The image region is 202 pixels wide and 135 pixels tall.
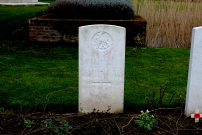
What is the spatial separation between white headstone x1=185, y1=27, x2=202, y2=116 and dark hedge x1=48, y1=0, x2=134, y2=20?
4289mm

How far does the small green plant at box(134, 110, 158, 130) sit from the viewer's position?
370 centimetres

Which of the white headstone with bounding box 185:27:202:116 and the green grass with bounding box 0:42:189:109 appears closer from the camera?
the white headstone with bounding box 185:27:202:116

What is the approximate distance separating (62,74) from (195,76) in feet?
7.95

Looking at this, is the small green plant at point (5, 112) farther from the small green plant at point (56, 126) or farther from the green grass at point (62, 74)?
the small green plant at point (56, 126)

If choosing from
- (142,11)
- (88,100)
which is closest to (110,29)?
(88,100)

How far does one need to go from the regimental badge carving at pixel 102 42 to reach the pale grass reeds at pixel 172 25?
506 centimetres

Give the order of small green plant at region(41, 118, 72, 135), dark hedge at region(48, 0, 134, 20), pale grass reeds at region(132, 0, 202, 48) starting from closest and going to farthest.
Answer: small green plant at region(41, 118, 72, 135)
dark hedge at region(48, 0, 134, 20)
pale grass reeds at region(132, 0, 202, 48)

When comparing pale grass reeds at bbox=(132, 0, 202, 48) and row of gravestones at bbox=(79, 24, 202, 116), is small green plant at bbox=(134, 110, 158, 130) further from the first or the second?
pale grass reeds at bbox=(132, 0, 202, 48)

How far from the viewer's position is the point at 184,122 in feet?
12.8

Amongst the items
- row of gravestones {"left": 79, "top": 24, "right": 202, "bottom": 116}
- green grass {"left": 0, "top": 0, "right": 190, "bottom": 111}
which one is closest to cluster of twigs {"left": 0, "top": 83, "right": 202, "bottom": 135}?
row of gravestones {"left": 79, "top": 24, "right": 202, "bottom": 116}

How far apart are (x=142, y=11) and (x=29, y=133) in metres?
6.33

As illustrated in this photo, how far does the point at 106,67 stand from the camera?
12.8 ft

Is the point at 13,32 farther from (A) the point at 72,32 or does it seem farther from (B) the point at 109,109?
(B) the point at 109,109

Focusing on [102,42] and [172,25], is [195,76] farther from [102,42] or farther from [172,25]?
[172,25]
